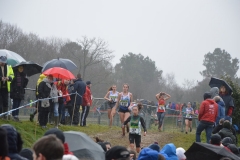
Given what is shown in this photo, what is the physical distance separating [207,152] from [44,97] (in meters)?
9.34

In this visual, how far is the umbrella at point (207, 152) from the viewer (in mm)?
7730

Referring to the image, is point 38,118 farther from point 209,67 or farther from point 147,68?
point 209,67

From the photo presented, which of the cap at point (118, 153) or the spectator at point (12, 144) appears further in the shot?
the cap at point (118, 153)

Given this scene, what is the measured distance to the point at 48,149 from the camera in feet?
17.4

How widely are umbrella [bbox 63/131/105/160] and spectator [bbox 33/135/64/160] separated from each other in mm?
2190

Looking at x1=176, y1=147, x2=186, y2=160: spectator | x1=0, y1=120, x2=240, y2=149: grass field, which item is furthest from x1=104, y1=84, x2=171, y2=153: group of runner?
x1=176, y1=147, x2=186, y2=160: spectator

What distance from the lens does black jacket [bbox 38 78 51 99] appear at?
16.5 m

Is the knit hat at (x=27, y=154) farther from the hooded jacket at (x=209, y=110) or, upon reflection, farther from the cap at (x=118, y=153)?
the hooded jacket at (x=209, y=110)

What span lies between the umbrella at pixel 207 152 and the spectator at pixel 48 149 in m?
3.15

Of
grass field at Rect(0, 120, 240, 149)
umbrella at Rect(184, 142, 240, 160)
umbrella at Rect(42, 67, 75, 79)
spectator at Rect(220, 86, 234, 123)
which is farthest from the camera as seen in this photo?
spectator at Rect(220, 86, 234, 123)

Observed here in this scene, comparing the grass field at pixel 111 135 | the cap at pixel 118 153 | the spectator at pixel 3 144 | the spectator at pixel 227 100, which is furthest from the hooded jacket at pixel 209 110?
the spectator at pixel 3 144

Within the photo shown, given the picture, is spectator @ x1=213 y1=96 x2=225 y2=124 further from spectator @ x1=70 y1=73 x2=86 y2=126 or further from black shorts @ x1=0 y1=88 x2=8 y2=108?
black shorts @ x1=0 y1=88 x2=8 y2=108

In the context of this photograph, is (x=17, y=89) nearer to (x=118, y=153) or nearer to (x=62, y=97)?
(x=62, y=97)

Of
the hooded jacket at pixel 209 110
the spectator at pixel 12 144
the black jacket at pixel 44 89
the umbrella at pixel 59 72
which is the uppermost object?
the umbrella at pixel 59 72
